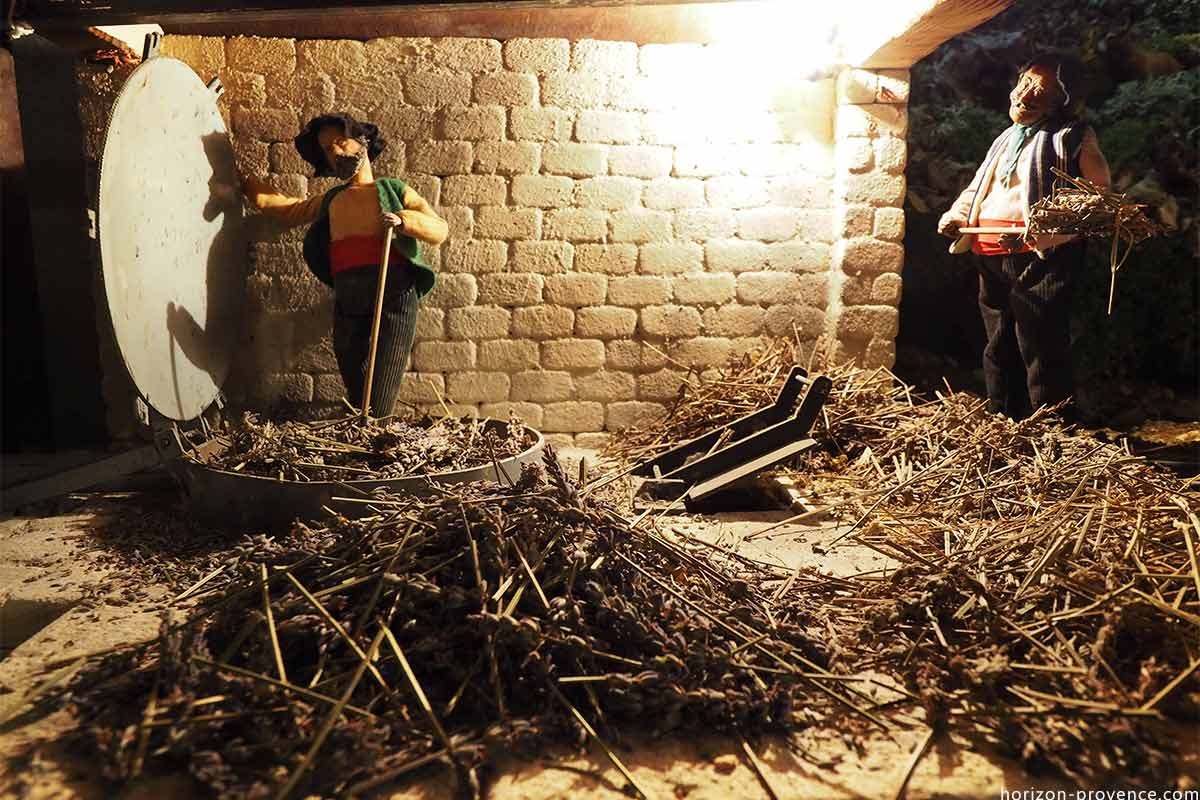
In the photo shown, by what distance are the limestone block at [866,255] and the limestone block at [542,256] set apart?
1706 millimetres

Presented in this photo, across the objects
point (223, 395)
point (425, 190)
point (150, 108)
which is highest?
point (150, 108)

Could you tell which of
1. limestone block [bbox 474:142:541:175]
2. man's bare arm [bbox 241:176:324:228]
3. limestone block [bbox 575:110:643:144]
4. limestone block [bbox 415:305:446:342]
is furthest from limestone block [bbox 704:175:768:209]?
man's bare arm [bbox 241:176:324:228]

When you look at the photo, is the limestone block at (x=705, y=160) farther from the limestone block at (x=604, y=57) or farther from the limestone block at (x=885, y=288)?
the limestone block at (x=885, y=288)

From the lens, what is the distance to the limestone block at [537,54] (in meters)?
4.33

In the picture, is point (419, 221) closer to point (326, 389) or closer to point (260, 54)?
point (326, 389)

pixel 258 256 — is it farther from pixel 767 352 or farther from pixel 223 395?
pixel 767 352

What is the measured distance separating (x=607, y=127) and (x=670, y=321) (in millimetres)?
1260

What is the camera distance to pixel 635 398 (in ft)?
15.3

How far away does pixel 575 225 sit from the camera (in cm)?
450

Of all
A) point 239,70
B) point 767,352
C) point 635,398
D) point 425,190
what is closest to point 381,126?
point 425,190

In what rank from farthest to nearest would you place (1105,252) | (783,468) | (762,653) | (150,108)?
(1105,252) < (783,468) < (150,108) < (762,653)

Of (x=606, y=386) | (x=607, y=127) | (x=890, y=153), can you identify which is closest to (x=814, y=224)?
(x=890, y=153)

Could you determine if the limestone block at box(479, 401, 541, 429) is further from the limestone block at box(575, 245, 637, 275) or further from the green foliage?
the green foliage

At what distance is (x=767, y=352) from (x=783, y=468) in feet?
3.21
